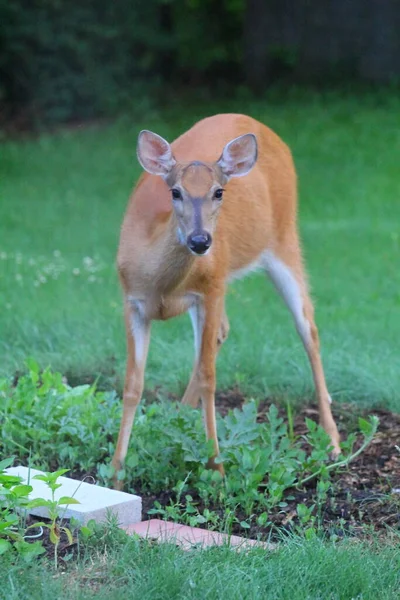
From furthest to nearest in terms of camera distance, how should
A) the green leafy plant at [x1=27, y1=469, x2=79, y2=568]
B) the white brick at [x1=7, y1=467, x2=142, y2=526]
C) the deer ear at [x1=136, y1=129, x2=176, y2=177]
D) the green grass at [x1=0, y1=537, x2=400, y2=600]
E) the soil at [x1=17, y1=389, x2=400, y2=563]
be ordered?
1. the deer ear at [x1=136, y1=129, x2=176, y2=177]
2. the soil at [x1=17, y1=389, x2=400, y2=563]
3. the white brick at [x1=7, y1=467, x2=142, y2=526]
4. the green leafy plant at [x1=27, y1=469, x2=79, y2=568]
5. the green grass at [x1=0, y1=537, x2=400, y2=600]

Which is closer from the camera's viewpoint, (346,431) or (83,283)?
(346,431)

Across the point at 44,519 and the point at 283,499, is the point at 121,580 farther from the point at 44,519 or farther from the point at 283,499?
the point at 283,499

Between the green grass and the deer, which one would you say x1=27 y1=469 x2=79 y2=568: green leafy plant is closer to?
the green grass

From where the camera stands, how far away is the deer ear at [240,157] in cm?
488

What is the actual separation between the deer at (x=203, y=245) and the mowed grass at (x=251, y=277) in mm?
675

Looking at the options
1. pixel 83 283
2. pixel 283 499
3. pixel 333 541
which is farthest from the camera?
pixel 83 283

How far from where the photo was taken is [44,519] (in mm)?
4406

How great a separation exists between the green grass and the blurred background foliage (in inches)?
521

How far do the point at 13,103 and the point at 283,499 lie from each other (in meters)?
13.0

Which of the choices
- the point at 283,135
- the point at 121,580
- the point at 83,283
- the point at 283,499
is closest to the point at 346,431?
the point at 283,499

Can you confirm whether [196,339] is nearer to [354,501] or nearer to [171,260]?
[171,260]

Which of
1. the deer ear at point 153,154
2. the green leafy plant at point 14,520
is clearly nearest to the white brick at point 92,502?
the green leafy plant at point 14,520

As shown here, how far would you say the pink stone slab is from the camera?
4.11m

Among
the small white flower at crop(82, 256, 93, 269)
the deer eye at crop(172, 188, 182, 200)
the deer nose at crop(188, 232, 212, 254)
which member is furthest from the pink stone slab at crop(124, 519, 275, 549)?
the small white flower at crop(82, 256, 93, 269)
